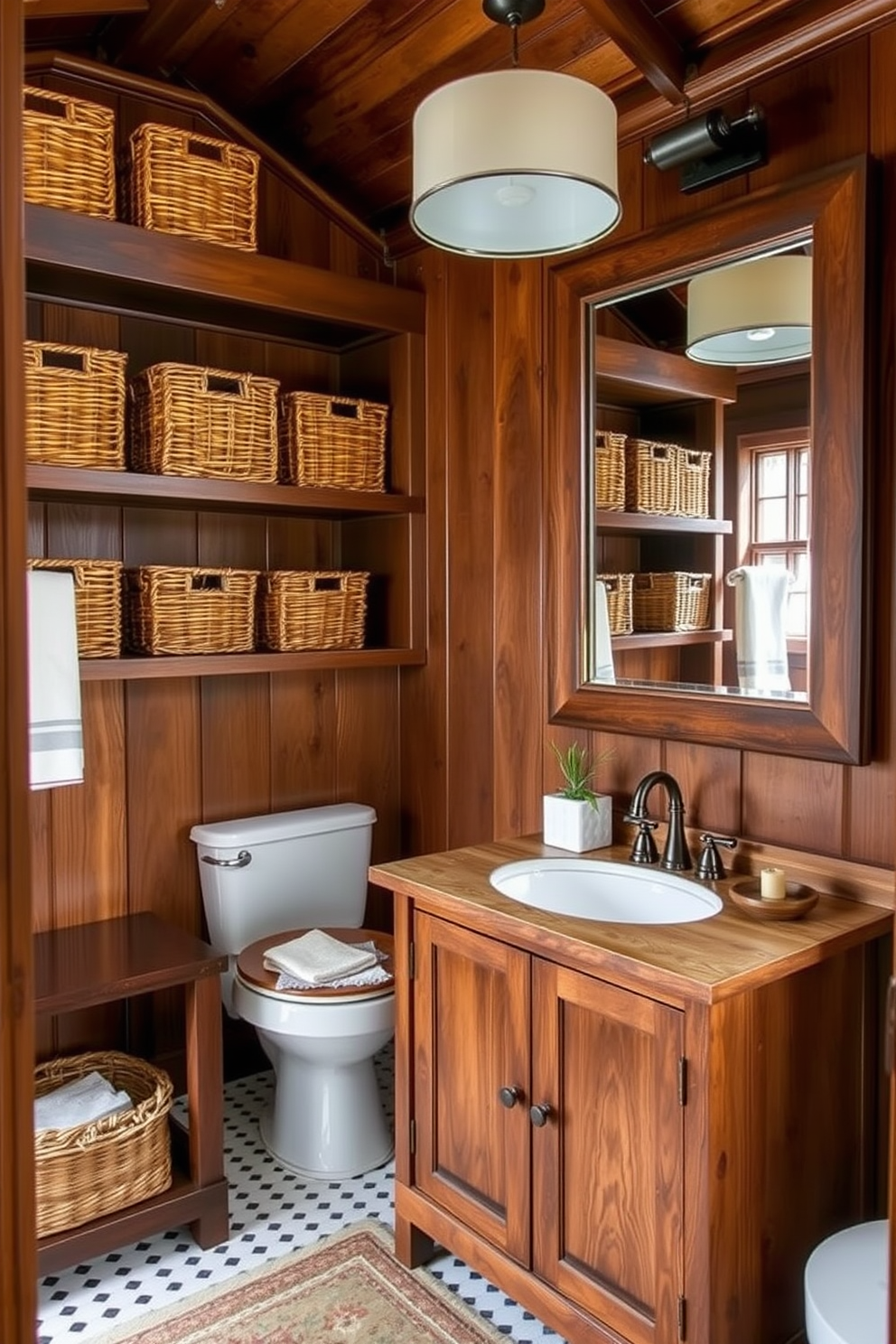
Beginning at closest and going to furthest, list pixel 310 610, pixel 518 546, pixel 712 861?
pixel 712 861
pixel 518 546
pixel 310 610

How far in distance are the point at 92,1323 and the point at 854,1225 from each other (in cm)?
139

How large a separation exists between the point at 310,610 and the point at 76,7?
54.6 inches

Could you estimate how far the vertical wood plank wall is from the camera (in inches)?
70.9

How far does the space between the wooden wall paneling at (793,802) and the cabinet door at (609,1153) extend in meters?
0.56

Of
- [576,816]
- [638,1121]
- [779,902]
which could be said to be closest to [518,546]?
[576,816]

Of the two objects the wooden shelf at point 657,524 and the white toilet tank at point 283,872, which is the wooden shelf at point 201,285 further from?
the white toilet tank at point 283,872

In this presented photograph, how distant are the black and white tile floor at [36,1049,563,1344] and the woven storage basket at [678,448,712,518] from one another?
1597 mm

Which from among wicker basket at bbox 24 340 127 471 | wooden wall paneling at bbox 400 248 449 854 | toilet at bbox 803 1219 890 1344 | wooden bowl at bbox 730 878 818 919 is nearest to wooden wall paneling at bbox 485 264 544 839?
wooden wall paneling at bbox 400 248 449 854

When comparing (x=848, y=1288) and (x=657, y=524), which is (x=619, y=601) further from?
(x=848, y=1288)

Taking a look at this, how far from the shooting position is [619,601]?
2.29 meters

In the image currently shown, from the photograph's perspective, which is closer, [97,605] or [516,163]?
[516,163]

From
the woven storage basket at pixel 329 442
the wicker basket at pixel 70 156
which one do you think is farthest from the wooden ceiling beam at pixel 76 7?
the woven storage basket at pixel 329 442

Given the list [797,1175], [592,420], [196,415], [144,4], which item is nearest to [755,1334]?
[797,1175]

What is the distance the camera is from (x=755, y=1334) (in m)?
1.57
